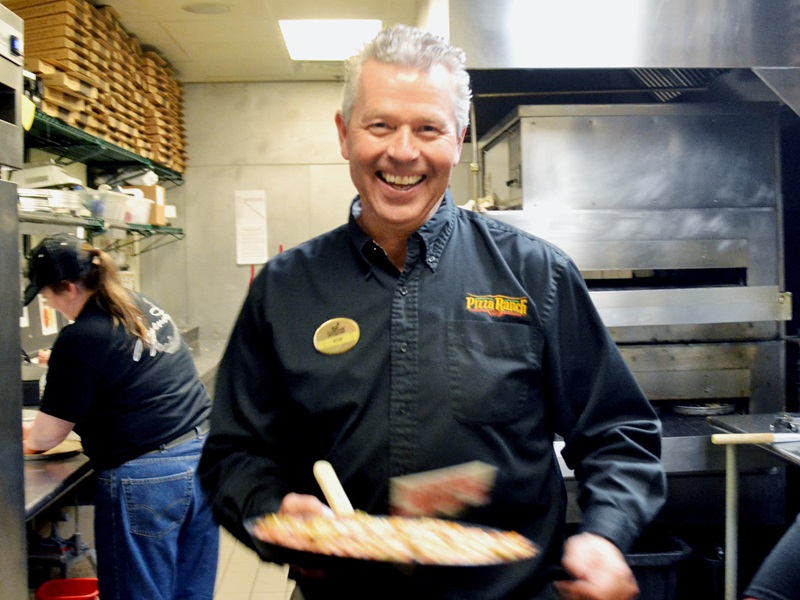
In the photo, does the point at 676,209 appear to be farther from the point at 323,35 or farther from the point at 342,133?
the point at 323,35

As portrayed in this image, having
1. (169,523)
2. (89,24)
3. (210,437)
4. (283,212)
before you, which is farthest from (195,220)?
(210,437)

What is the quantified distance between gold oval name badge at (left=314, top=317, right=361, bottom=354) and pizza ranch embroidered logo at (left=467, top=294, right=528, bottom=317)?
21 cm

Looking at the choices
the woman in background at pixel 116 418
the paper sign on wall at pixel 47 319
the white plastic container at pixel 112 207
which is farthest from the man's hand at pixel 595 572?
the paper sign on wall at pixel 47 319

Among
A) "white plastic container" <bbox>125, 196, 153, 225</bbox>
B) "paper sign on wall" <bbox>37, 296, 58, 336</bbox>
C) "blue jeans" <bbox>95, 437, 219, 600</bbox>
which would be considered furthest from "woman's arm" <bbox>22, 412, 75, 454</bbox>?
"white plastic container" <bbox>125, 196, 153, 225</bbox>

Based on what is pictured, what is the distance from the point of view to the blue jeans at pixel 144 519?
239cm

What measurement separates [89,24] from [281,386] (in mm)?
3383

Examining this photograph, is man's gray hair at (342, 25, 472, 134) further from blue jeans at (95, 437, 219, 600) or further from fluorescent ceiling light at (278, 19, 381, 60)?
fluorescent ceiling light at (278, 19, 381, 60)

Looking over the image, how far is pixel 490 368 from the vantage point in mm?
1229

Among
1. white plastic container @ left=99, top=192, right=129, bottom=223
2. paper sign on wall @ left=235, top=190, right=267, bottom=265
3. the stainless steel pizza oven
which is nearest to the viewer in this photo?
the stainless steel pizza oven

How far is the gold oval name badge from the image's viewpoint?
125 cm

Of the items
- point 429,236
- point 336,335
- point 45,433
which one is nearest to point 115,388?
point 45,433

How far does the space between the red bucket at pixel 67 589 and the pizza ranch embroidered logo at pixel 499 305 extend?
2189 mm

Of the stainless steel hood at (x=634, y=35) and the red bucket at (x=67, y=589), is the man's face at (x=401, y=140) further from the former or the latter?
the red bucket at (x=67, y=589)

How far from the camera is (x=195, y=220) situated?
6199 millimetres
